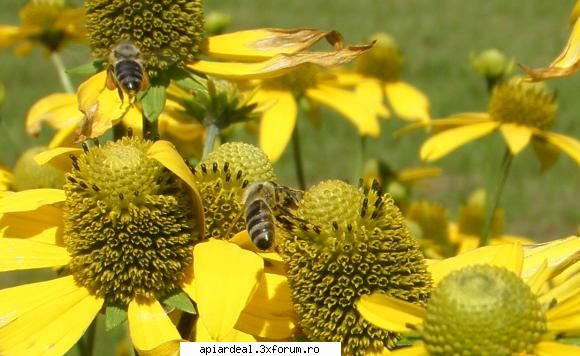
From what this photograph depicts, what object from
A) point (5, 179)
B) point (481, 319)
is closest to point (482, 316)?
point (481, 319)

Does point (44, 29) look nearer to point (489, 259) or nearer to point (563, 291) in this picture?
point (489, 259)

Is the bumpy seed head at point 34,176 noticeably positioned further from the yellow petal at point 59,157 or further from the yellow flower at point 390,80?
the yellow flower at point 390,80

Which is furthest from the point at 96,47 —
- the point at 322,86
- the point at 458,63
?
the point at 458,63

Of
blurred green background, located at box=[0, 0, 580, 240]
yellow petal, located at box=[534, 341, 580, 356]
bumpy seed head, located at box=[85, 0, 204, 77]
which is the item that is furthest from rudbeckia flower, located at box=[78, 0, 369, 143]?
blurred green background, located at box=[0, 0, 580, 240]

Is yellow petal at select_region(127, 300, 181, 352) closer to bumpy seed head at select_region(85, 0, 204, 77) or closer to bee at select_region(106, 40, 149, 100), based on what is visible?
bee at select_region(106, 40, 149, 100)

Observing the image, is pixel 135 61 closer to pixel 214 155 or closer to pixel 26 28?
pixel 214 155

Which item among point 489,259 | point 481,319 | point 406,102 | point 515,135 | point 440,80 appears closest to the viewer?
point 481,319
